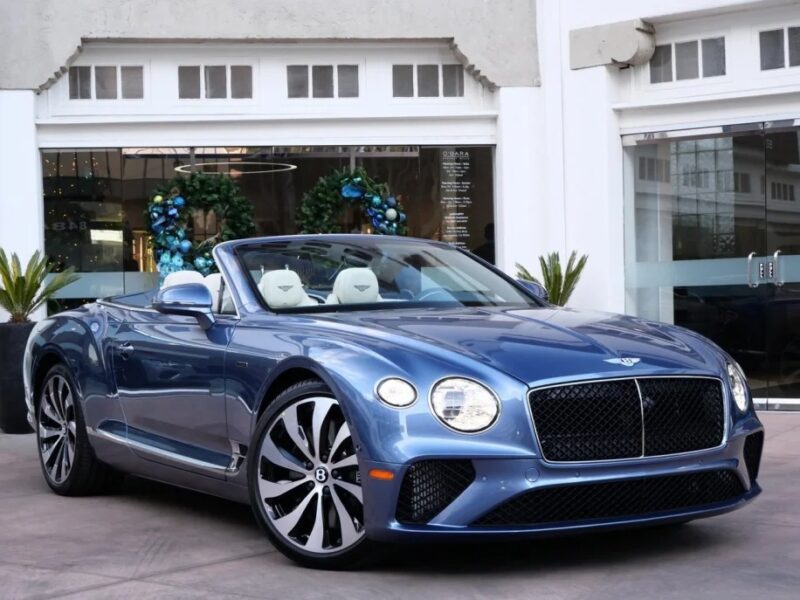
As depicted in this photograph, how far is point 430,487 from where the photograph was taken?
16.4 feet

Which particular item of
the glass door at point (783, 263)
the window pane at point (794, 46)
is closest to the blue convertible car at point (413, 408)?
the glass door at point (783, 263)

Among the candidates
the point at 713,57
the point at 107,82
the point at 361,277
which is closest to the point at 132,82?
the point at 107,82

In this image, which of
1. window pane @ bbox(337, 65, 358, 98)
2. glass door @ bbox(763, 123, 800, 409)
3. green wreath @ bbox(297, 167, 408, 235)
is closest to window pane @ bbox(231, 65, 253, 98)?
window pane @ bbox(337, 65, 358, 98)

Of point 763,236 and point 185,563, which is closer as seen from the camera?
point 185,563

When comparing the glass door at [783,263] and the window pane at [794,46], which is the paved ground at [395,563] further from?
the window pane at [794,46]

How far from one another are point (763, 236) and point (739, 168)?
662 millimetres

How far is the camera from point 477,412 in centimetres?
500

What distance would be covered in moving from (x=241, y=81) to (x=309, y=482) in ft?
30.1

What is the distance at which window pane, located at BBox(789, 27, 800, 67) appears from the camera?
1217 centimetres

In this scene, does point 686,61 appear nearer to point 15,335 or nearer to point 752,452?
point 15,335

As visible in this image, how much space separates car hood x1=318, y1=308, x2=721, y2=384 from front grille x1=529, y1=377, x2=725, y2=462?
0.06m

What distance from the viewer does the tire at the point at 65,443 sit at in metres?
7.46

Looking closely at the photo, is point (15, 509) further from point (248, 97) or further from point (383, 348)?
point (248, 97)

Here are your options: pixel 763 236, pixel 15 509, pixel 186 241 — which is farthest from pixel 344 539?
pixel 186 241
